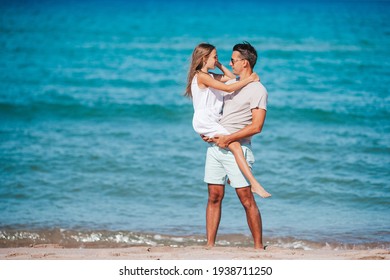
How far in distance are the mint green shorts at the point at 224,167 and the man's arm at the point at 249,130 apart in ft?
0.33

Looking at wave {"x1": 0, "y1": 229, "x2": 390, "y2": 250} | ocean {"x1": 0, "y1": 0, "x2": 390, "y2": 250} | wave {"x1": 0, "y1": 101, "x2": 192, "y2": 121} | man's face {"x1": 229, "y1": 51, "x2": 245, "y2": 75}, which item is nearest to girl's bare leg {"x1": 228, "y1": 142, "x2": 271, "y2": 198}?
man's face {"x1": 229, "y1": 51, "x2": 245, "y2": 75}

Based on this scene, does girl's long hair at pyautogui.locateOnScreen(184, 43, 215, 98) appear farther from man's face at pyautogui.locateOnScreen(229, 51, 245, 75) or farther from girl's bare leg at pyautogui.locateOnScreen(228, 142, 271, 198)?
girl's bare leg at pyautogui.locateOnScreen(228, 142, 271, 198)

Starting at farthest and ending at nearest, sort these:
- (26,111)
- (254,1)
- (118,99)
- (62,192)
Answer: (254,1)
(118,99)
(26,111)
(62,192)

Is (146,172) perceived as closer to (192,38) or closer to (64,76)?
(64,76)

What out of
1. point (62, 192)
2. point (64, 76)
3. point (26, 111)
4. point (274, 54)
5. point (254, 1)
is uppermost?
point (254, 1)

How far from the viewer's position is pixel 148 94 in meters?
15.6

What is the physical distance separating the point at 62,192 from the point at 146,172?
131 cm

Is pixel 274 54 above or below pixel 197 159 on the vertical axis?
above

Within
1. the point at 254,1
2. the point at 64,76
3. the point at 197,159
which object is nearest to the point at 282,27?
the point at 64,76

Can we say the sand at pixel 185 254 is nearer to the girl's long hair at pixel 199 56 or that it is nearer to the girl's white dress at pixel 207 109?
the girl's white dress at pixel 207 109

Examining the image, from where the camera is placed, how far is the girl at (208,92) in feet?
17.0

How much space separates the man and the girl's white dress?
5 cm

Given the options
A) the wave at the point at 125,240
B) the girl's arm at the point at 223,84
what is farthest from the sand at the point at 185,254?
the girl's arm at the point at 223,84

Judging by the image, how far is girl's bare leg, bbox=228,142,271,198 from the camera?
512cm
